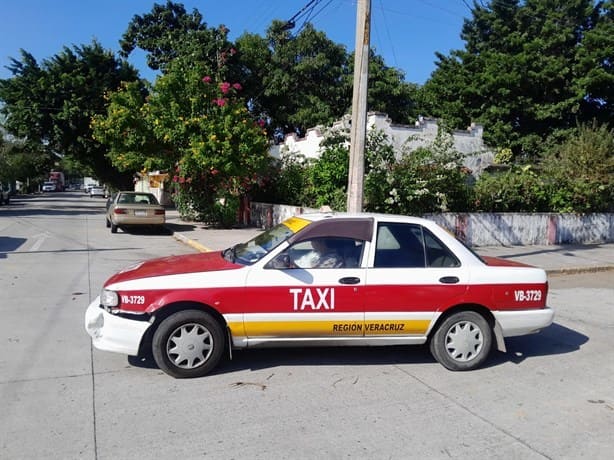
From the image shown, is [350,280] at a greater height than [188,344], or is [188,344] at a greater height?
[350,280]

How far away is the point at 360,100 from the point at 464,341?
19.9ft

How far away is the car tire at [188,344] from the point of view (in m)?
4.63

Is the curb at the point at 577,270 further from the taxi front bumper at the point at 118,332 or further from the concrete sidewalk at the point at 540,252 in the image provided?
the taxi front bumper at the point at 118,332

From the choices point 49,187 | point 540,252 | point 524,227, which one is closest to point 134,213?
point 524,227

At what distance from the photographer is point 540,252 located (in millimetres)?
14352

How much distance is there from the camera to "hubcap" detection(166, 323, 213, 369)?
466 cm

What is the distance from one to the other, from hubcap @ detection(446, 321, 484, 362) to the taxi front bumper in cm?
291

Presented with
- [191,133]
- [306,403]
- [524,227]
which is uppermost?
[191,133]

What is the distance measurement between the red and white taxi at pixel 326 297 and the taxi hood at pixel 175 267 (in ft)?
0.05

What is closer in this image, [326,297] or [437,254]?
[326,297]

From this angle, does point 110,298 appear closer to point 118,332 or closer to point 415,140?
point 118,332

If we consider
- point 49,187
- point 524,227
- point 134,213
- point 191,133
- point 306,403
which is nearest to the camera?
point 306,403

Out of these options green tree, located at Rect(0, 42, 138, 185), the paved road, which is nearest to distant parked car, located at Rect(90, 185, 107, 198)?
green tree, located at Rect(0, 42, 138, 185)

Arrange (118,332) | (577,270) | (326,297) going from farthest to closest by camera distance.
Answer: (577,270) → (326,297) → (118,332)
